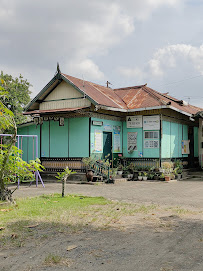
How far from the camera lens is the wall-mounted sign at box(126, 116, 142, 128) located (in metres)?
16.4

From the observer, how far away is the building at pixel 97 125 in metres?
15.0

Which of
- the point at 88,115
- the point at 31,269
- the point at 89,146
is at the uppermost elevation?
the point at 88,115

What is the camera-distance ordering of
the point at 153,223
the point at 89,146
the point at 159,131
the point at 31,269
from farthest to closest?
1. the point at 159,131
2. the point at 89,146
3. the point at 153,223
4. the point at 31,269

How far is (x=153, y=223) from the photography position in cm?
605

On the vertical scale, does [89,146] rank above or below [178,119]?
below

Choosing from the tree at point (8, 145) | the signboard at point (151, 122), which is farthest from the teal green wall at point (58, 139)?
the tree at point (8, 145)

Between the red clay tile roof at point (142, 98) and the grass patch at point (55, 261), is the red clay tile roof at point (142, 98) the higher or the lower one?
the higher one

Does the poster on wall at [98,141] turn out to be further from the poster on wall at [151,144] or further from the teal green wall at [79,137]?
the poster on wall at [151,144]

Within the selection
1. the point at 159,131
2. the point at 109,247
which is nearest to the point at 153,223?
the point at 109,247

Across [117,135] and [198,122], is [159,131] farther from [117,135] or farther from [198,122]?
[198,122]

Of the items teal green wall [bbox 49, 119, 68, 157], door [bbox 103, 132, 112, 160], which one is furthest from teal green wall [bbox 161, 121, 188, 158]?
teal green wall [bbox 49, 119, 68, 157]

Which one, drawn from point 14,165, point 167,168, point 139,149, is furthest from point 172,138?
point 14,165

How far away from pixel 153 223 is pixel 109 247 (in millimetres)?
1750

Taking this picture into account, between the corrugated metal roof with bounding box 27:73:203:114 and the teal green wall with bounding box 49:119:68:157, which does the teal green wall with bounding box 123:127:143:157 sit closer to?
the corrugated metal roof with bounding box 27:73:203:114
